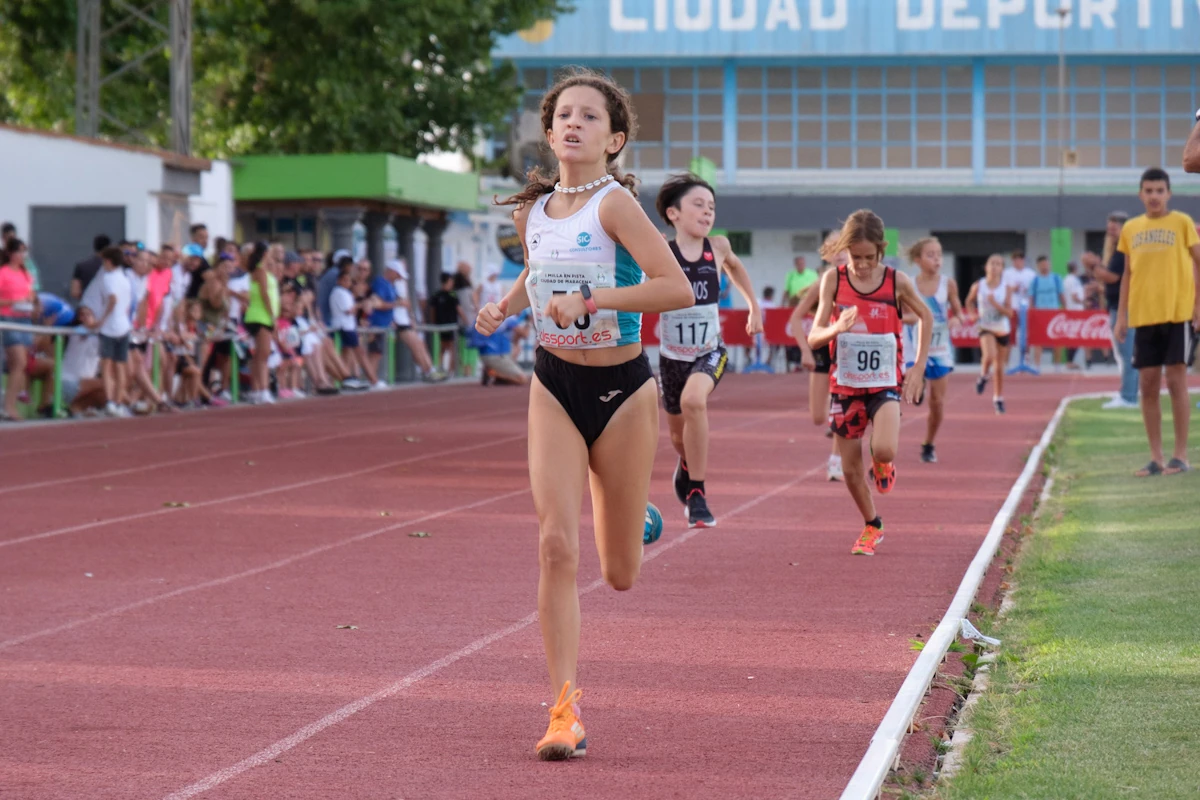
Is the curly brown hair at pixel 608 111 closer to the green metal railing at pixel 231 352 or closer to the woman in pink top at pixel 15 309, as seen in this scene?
the green metal railing at pixel 231 352

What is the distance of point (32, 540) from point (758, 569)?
172 inches

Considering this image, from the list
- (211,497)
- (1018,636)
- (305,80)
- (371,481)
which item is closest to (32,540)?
(211,497)

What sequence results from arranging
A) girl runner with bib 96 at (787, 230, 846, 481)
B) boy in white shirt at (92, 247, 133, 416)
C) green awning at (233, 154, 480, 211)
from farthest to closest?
green awning at (233, 154, 480, 211) < boy in white shirt at (92, 247, 133, 416) < girl runner with bib 96 at (787, 230, 846, 481)

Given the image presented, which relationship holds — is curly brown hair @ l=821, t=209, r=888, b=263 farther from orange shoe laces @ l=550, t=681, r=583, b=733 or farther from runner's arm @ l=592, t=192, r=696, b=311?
orange shoe laces @ l=550, t=681, r=583, b=733

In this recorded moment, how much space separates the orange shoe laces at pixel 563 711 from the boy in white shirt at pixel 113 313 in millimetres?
15664

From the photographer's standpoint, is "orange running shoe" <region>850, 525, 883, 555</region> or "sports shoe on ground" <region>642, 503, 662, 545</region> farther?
"orange running shoe" <region>850, 525, 883, 555</region>

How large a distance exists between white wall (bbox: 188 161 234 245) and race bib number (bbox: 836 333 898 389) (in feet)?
62.1

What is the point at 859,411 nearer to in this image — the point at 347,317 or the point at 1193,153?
the point at 1193,153

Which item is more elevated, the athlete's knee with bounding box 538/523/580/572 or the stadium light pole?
the stadium light pole

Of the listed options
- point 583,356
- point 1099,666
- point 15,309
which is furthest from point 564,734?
point 15,309

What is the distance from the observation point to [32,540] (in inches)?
431

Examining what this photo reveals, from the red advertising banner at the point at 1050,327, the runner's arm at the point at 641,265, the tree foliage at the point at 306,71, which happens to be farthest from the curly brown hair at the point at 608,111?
the tree foliage at the point at 306,71

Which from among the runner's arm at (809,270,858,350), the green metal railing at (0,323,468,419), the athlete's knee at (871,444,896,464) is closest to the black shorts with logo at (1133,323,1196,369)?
the runner's arm at (809,270,858,350)

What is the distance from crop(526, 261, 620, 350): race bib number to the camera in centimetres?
565
